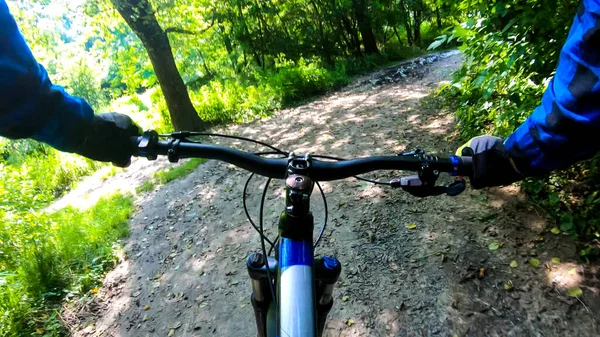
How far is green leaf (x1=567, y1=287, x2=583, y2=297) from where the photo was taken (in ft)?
7.93

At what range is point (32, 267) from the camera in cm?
380

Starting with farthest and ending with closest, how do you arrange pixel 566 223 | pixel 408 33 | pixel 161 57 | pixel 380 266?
pixel 408 33 < pixel 161 57 < pixel 380 266 < pixel 566 223

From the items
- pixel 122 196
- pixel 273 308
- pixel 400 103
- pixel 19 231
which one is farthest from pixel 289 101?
pixel 273 308

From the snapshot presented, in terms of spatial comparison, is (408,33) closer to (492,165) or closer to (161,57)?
(161,57)

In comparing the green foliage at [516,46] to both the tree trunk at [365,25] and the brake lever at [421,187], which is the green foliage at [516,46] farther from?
the tree trunk at [365,25]

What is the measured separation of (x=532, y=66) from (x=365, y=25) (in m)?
12.5

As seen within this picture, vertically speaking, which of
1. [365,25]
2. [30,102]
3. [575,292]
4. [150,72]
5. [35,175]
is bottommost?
[575,292]

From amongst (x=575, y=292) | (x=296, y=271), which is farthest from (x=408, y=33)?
(x=296, y=271)

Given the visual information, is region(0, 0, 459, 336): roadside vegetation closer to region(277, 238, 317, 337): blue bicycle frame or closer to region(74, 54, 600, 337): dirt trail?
region(74, 54, 600, 337): dirt trail

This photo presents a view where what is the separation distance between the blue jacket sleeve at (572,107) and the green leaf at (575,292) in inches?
75.2

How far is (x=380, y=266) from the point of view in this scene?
3277mm

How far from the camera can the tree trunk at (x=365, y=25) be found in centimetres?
1424

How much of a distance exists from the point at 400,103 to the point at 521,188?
183 inches

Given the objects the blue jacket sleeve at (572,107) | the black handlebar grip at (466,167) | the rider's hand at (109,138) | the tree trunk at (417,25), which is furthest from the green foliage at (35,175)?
the tree trunk at (417,25)
